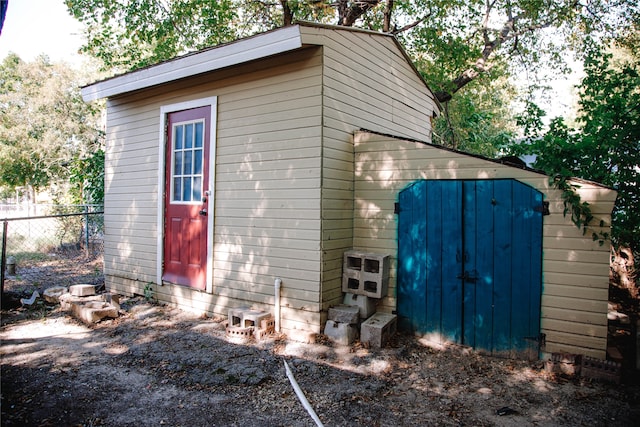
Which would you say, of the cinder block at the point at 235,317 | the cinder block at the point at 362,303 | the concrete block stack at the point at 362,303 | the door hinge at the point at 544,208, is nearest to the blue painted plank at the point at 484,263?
the door hinge at the point at 544,208

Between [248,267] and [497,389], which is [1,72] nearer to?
[248,267]

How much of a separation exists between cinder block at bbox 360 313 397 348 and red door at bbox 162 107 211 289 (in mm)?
2368

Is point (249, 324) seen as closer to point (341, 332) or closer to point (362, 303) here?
point (341, 332)

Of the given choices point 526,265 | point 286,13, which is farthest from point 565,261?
point 286,13

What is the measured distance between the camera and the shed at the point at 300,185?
379cm

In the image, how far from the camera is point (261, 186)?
16.0ft

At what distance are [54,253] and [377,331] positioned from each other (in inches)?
369

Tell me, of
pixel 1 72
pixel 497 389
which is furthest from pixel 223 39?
pixel 1 72

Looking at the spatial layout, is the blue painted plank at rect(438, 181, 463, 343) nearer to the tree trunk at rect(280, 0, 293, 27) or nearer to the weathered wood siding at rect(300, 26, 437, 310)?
the weathered wood siding at rect(300, 26, 437, 310)

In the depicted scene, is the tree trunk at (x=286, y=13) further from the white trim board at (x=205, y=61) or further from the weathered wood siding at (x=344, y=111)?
the white trim board at (x=205, y=61)

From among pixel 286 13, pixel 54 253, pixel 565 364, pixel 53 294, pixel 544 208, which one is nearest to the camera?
pixel 565 364

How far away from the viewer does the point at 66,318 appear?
5.39 m

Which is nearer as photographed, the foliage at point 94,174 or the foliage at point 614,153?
the foliage at point 614,153

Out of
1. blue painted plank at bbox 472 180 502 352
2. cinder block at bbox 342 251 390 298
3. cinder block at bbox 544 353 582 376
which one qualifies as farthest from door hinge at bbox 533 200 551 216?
cinder block at bbox 342 251 390 298
